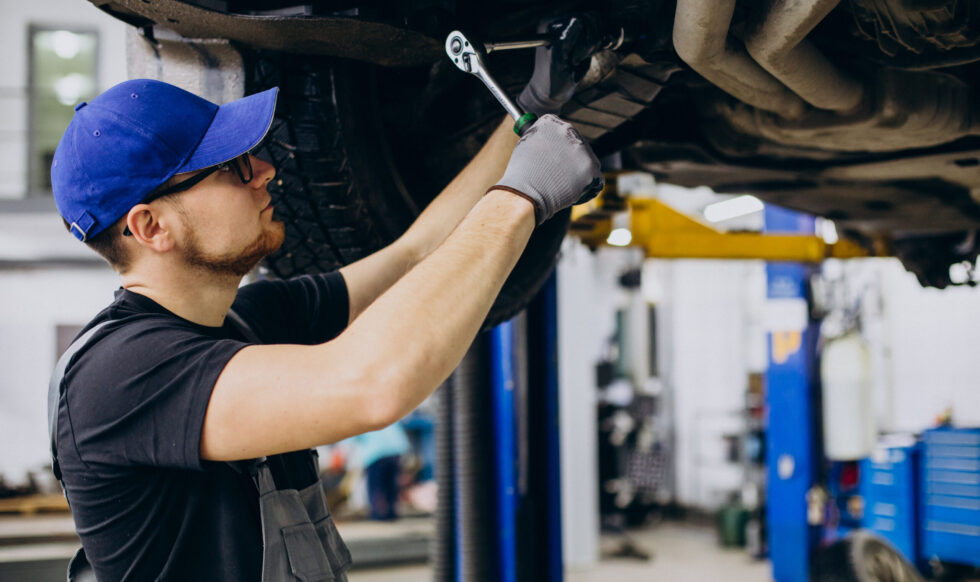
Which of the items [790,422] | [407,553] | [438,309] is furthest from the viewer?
[407,553]

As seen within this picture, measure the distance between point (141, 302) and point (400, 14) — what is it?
472mm

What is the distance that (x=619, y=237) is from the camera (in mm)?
3344

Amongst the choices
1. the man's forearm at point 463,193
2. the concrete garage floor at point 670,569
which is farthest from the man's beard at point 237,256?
the concrete garage floor at point 670,569

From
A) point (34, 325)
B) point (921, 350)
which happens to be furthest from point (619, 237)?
point (34, 325)

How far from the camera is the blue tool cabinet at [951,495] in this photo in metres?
4.21

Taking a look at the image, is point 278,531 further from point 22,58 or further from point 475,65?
point 22,58

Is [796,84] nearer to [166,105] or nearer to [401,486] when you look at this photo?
[166,105]

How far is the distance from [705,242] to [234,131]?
3.12 metres

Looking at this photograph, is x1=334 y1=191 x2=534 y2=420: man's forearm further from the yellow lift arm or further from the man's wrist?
the yellow lift arm

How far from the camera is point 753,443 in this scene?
289 inches

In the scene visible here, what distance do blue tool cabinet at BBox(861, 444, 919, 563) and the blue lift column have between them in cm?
32

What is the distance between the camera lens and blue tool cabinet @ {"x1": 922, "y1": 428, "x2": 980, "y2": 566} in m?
4.21

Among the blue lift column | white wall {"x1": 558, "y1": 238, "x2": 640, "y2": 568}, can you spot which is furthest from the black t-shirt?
white wall {"x1": 558, "y1": 238, "x2": 640, "y2": 568}

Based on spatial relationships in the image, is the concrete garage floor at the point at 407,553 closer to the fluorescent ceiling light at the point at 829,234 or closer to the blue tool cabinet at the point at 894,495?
the blue tool cabinet at the point at 894,495
